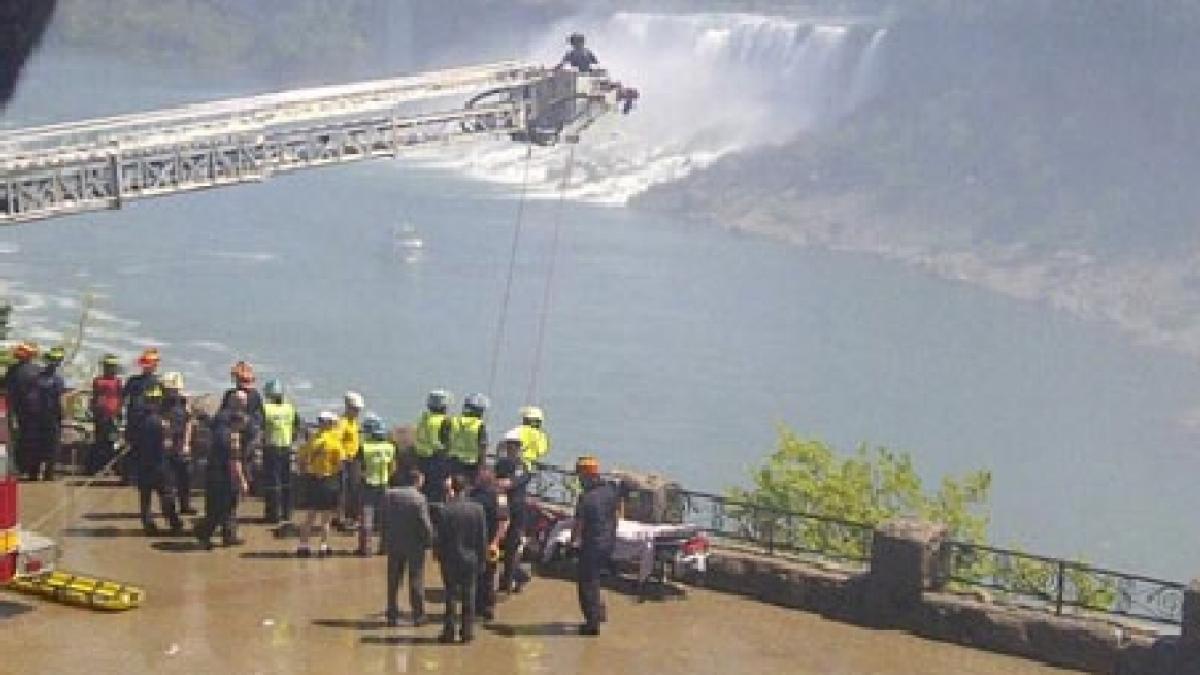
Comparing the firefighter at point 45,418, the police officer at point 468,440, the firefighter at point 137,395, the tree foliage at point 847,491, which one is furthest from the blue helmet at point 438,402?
the tree foliage at point 847,491

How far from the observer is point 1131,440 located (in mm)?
84250

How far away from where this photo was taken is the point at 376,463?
1552 cm

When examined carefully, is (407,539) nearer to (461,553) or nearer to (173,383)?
(461,553)

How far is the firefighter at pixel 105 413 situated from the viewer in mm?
17672

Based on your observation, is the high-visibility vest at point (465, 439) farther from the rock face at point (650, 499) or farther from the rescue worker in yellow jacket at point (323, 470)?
the rock face at point (650, 499)

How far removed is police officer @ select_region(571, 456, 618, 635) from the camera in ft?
45.6

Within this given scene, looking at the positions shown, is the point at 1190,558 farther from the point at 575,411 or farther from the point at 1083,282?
the point at 1083,282

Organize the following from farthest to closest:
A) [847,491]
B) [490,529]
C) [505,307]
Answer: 1. [847,491]
2. [505,307]
3. [490,529]

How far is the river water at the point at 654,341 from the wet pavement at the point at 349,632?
5033cm

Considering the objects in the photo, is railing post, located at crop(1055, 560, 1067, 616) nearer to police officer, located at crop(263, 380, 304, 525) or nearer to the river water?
police officer, located at crop(263, 380, 304, 525)

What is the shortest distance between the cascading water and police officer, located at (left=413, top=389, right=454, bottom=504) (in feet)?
413

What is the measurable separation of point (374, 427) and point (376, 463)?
30 centimetres

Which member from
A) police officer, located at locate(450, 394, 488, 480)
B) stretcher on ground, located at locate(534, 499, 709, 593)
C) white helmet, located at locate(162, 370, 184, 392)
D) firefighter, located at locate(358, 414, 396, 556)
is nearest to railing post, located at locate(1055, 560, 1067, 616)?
stretcher on ground, located at locate(534, 499, 709, 593)

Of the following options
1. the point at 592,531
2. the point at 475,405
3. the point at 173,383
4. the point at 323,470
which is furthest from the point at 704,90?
the point at 592,531
